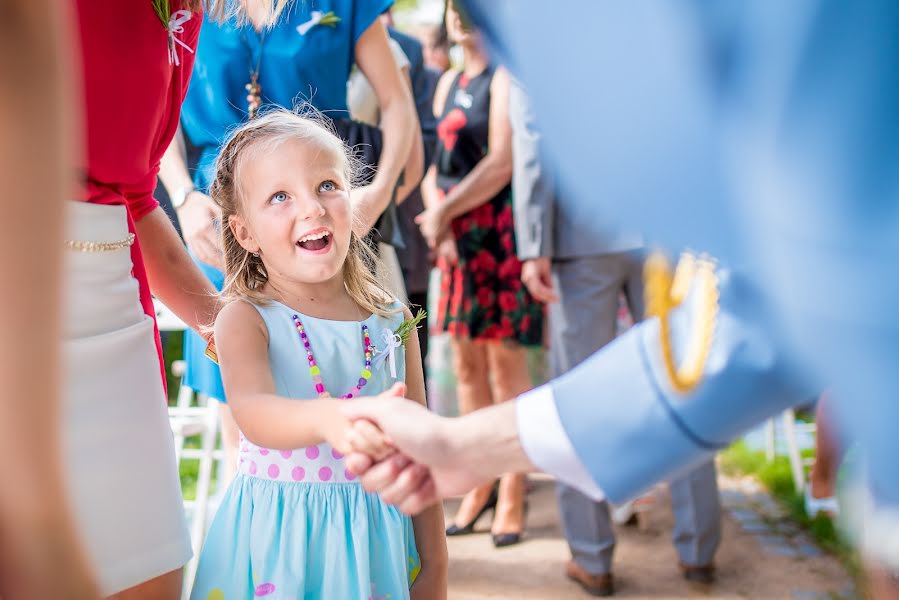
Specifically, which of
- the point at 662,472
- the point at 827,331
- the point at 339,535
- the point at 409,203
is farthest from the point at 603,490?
the point at 409,203

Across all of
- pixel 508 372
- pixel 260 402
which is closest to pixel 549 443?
pixel 260 402

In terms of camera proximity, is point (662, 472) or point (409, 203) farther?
point (409, 203)

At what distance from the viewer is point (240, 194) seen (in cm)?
205

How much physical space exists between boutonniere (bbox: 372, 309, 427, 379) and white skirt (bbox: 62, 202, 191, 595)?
1.41 ft

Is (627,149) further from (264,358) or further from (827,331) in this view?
(264,358)

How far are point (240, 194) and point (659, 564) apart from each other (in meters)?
2.85

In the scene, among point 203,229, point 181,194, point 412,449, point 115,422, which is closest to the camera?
point 412,449

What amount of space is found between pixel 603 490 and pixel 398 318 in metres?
0.99

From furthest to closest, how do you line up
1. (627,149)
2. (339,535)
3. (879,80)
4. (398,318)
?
(398,318) → (339,535) → (627,149) → (879,80)

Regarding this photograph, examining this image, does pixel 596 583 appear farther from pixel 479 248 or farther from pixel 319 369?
pixel 319 369

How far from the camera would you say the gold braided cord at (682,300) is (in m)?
1.09

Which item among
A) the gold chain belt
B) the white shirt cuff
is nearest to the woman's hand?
the gold chain belt

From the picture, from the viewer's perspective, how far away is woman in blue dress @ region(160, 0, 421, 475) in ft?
8.41

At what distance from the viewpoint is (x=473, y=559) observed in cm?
420
